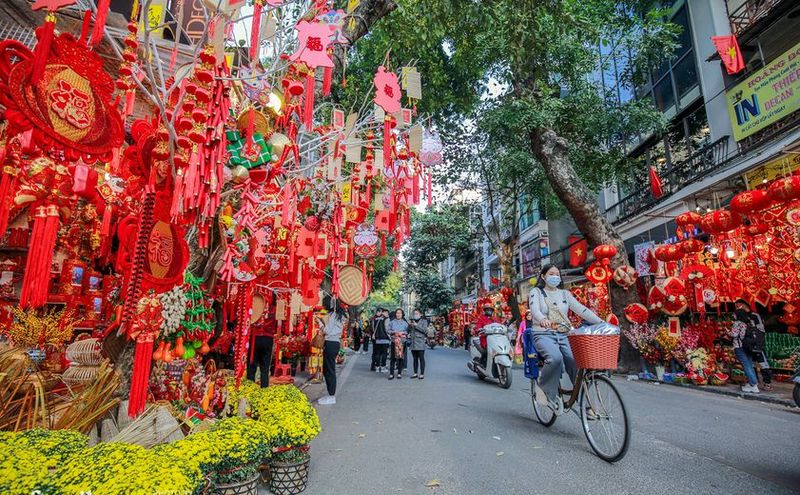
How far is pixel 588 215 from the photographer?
11.2 metres

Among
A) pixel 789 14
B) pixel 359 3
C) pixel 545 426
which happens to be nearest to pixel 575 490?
pixel 545 426

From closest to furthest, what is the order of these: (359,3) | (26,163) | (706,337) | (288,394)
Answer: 1. (26,163)
2. (288,394)
3. (359,3)
4. (706,337)

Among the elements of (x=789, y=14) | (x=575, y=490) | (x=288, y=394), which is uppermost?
(x=789, y=14)

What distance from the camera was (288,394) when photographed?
4395 mm

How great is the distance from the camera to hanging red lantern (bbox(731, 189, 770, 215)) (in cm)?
718

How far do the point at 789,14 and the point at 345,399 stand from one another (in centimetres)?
1385

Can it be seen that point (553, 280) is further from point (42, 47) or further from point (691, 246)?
point (691, 246)

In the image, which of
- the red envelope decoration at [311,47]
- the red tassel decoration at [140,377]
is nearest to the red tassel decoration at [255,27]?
the red envelope decoration at [311,47]

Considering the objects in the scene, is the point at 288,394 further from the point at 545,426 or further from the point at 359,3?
the point at 359,3

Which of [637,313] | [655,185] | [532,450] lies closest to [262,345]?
[532,450]

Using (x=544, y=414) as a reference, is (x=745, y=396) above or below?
below

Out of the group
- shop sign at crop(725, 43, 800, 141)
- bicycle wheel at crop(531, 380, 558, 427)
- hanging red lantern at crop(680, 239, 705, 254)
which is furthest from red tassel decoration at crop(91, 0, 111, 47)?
shop sign at crop(725, 43, 800, 141)

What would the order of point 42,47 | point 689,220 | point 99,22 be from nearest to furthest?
1. point 42,47
2. point 99,22
3. point 689,220

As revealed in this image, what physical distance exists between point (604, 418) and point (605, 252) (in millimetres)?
7552
